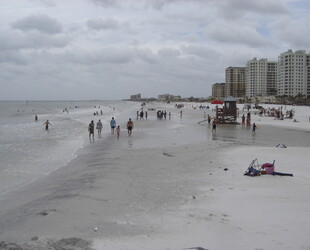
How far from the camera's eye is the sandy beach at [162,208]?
5.66 m

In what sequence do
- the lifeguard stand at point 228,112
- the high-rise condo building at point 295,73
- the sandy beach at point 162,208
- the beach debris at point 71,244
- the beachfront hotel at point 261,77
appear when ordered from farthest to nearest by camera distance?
the beachfront hotel at point 261,77, the high-rise condo building at point 295,73, the lifeguard stand at point 228,112, the sandy beach at point 162,208, the beach debris at point 71,244

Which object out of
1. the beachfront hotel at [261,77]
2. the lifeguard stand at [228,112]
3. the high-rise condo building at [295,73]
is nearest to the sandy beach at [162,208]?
the lifeguard stand at [228,112]

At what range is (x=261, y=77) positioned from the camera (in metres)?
175

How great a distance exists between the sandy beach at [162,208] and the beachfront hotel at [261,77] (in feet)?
557

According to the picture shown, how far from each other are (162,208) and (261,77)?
591 feet

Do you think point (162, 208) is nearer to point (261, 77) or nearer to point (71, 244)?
point (71, 244)

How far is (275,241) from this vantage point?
548cm

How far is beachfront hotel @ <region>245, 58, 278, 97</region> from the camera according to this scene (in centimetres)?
17321

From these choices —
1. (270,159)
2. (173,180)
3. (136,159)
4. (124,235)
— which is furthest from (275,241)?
(136,159)

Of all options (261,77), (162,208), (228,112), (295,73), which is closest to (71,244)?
(162,208)

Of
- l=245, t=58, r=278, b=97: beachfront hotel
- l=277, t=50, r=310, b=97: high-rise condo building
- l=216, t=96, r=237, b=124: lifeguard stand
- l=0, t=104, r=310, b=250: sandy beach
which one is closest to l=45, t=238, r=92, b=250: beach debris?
l=0, t=104, r=310, b=250: sandy beach

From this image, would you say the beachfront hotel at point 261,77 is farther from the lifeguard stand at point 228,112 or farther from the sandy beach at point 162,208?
the sandy beach at point 162,208

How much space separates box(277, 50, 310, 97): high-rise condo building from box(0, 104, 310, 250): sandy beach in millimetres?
146815

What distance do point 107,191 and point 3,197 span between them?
3.05 meters
